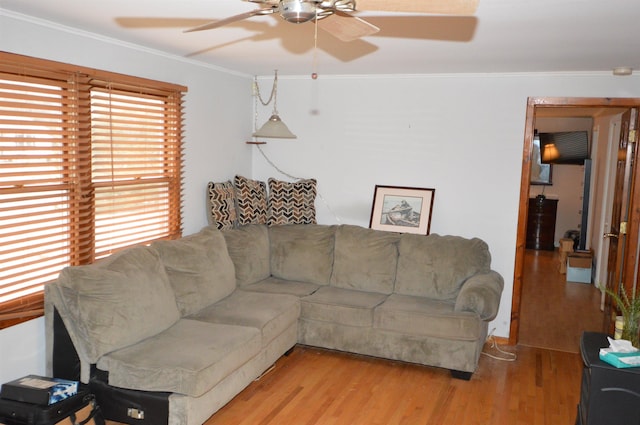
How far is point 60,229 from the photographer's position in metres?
3.41

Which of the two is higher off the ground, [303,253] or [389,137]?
[389,137]

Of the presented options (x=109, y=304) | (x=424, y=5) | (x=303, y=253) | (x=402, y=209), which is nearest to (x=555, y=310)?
(x=402, y=209)

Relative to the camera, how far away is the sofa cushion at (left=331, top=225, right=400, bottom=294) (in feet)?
15.6

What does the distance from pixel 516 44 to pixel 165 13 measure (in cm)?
209

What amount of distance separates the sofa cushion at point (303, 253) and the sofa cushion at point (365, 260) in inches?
3.8

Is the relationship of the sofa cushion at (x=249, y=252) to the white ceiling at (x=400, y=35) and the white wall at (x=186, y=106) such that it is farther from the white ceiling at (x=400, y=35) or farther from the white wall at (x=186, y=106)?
the white ceiling at (x=400, y=35)

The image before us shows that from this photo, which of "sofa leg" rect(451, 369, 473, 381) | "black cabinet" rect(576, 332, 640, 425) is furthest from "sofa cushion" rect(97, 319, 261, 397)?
"black cabinet" rect(576, 332, 640, 425)

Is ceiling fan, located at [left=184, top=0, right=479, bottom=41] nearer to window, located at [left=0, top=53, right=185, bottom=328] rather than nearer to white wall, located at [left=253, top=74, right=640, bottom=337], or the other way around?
window, located at [left=0, top=53, right=185, bottom=328]

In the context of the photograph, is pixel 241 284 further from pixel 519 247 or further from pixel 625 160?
pixel 625 160

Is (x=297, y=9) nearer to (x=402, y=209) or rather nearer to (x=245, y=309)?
(x=245, y=309)

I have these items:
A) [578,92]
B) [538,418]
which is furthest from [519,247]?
[538,418]

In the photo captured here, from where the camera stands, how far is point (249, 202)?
507cm

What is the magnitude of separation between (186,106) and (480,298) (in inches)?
110

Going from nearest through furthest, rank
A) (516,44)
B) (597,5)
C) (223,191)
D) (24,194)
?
1. (597,5)
2. (24,194)
3. (516,44)
4. (223,191)
